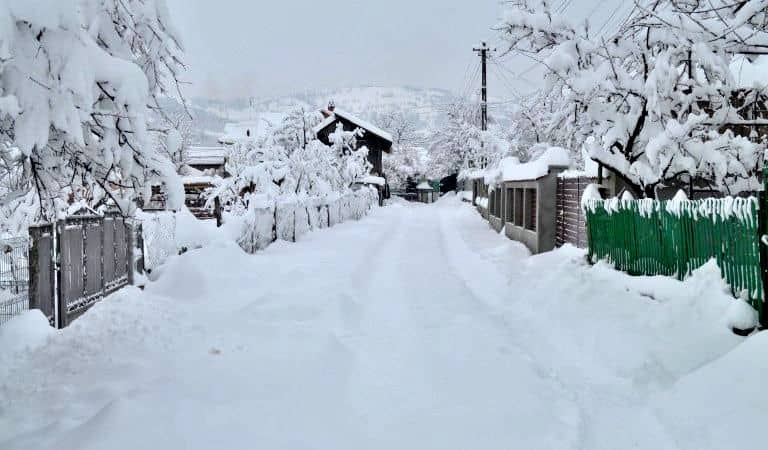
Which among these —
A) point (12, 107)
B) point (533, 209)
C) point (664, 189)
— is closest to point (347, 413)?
point (12, 107)

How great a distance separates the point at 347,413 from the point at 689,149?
24.4ft

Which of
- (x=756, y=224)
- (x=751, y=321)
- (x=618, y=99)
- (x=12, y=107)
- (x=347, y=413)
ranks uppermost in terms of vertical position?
(x=618, y=99)

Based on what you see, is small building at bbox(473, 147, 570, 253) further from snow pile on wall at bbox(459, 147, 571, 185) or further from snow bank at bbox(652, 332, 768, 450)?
snow bank at bbox(652, 332, 768, 450)

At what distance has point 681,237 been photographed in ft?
23.9

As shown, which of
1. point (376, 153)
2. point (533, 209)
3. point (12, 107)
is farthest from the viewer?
point (376, 153)

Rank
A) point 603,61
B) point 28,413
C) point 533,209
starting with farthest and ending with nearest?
1. point 533,209
2. point 603,61
3. point 28,413

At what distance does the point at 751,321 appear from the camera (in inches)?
222

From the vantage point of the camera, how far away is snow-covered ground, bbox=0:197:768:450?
433 cm

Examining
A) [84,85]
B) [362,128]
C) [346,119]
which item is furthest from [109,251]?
[346,119]

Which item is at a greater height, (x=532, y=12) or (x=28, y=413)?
(x=532, y=12)

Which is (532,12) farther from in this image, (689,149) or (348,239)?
(348,239)

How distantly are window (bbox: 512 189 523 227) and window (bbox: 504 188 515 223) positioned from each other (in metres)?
0.69

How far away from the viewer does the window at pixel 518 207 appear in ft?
63.2

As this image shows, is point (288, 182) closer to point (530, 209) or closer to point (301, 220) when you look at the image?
point (301, 220)
